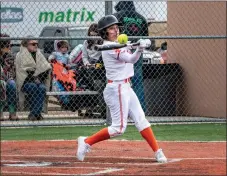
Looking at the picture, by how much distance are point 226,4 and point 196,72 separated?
4.53ft

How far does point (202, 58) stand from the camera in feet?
56.3

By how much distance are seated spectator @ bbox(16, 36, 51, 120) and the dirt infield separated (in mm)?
2763

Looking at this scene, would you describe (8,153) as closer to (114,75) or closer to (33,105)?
(114,75)

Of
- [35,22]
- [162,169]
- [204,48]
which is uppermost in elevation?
[162,169]

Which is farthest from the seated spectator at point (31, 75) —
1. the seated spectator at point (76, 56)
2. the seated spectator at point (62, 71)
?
the seated spectator at point (76, 56)

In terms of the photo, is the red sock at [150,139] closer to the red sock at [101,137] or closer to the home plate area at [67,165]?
the home plate area at [67,165]

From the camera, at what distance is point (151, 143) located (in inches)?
427

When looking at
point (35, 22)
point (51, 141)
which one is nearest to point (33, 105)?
point (51, 141)

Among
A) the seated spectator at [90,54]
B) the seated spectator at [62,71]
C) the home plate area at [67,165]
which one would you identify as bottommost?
the seated spectator at [62,71]

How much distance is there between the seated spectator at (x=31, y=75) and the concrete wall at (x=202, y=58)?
269cm

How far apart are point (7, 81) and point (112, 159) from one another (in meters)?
5.18

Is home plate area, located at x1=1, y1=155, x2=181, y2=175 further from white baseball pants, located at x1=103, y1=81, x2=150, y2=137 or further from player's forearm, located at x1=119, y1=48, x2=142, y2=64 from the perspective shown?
player's forearm, located at x1=119, y1=48, x2=142, y2=64

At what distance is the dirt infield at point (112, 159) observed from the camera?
32.2 ft

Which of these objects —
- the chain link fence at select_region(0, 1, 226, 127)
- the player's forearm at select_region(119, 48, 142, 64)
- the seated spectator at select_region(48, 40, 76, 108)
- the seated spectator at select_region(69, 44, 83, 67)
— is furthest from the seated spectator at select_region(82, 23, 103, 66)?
the player's forearm at select_region(119, 48, 142, 64)
